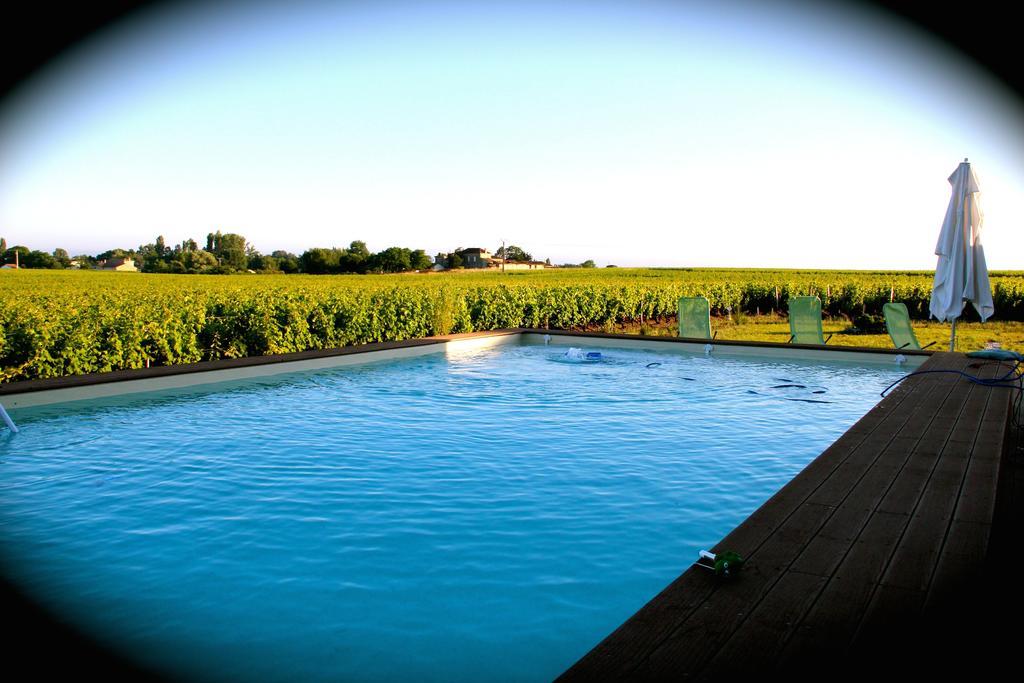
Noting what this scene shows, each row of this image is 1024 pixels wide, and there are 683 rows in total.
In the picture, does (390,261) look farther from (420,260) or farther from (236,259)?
(236,259)

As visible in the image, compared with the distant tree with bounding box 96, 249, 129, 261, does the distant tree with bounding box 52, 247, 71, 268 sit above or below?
below

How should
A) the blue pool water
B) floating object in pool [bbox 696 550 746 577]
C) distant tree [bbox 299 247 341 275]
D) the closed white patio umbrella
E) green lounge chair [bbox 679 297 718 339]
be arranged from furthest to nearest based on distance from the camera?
distant tree [bbox 299 247 341 275] → green lounge chair [bbox 679 297 718 339] → the closed white patio umbrella → the blue pool water → floating object in pool [bbox 696 550 746 577]

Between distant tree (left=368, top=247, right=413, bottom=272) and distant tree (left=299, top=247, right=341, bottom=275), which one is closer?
distant tree (left=299, top=247, right=341, bottom=275)

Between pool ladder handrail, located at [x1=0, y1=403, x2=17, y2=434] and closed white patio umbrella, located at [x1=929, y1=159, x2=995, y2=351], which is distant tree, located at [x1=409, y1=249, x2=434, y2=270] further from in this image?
pool ladder handrail, located at [x1=0, y1=403, x2=17, y2=434]

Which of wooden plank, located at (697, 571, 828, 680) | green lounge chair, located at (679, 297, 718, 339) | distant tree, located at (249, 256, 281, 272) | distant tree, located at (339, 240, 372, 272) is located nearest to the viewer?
wooden plank, located at (697, 571, 828, 680)

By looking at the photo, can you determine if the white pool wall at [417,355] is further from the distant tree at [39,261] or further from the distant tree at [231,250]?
the distant tree at [39,261]

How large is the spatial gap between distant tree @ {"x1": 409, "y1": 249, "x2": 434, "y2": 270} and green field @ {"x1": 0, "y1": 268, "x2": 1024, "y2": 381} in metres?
48.0

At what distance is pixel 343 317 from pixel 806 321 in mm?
7833

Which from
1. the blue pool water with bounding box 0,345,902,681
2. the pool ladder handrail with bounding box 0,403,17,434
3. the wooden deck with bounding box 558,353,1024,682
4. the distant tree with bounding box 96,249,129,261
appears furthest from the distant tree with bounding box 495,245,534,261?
the wooden deck with bounding box 558,353,1024,682

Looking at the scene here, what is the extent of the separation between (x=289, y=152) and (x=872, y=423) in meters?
16.6

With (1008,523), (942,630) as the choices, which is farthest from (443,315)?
(942,630)

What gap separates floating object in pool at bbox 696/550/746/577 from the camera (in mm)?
2420

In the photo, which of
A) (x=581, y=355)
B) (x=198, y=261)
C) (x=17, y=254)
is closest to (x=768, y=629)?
(x=581, y=355)

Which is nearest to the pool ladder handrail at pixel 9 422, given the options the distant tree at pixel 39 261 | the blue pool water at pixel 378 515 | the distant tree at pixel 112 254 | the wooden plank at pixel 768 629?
the blue pool water at pixel 378 515
